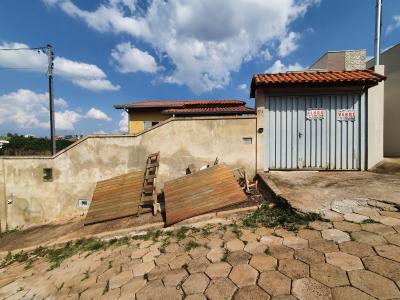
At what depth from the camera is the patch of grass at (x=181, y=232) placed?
438 centimetres

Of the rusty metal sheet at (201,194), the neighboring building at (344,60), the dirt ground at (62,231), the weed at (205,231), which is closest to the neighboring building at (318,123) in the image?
the rusty metal sheet at (201,194)

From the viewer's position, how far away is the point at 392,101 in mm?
10273

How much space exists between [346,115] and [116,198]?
8.07 meters

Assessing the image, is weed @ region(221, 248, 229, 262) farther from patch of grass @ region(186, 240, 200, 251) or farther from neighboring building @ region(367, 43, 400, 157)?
neighboring building @ region(367, 43, 400, 157)

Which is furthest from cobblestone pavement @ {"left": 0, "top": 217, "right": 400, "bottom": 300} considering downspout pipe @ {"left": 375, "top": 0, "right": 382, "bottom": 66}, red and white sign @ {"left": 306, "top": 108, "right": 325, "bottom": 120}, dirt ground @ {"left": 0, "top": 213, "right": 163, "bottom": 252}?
downspout pipe @ {"left": 375, "top": 0, "right": 382, "bottom": 66}

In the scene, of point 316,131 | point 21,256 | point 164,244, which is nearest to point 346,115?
point 316,131

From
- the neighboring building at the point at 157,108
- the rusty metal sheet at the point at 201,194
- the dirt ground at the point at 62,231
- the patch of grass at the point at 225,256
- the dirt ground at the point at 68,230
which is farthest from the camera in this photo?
the neighboring building at the point at 157,108

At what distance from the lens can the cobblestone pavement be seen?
2457 millimetres

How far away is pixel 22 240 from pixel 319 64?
1492 cm

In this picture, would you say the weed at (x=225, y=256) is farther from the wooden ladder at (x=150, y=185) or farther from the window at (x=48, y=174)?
the window at (x=48, y=174)

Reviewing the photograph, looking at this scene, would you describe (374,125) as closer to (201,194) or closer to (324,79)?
(324,79)

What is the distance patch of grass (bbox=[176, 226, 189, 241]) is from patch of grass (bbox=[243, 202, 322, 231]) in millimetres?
1225

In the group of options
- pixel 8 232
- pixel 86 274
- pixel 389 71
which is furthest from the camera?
pixel 389 71

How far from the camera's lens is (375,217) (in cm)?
387
